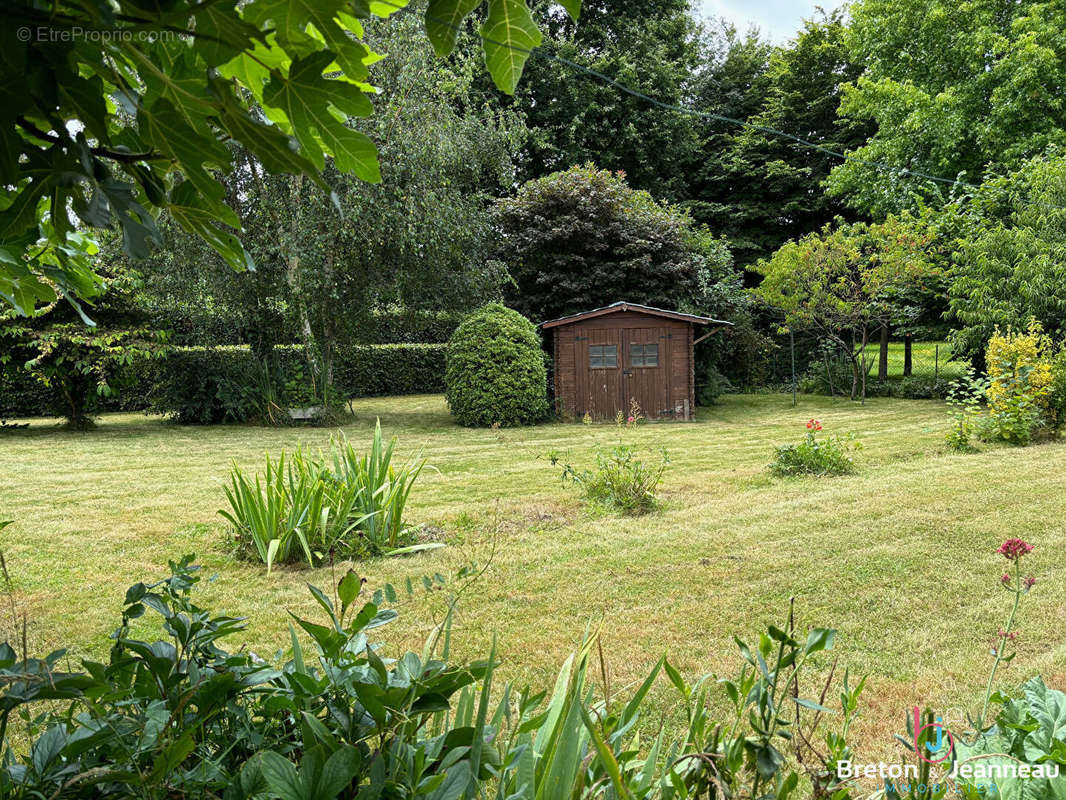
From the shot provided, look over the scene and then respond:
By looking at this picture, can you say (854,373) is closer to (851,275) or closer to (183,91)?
(851,275)

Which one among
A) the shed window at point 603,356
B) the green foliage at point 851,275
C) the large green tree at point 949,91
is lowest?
the shed window at point 603,356

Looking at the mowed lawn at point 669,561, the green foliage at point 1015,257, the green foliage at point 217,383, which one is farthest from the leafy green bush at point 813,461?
the green foliage at point 217,383

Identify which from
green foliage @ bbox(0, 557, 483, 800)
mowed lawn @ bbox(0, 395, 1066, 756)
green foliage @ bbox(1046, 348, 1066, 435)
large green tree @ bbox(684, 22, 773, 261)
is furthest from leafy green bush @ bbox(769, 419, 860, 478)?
large green tree @ bbox(684, 22, 773, 261)

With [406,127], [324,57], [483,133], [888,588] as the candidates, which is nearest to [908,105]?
[483,133]

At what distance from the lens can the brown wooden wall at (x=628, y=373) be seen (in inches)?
539

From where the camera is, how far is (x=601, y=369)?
1373cm

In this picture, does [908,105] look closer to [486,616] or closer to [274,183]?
Result: [274,183]

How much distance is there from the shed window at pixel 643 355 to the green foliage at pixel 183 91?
13.0m

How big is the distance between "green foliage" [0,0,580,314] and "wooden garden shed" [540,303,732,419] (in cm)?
1276

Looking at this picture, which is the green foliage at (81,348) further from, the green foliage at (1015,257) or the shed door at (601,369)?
the green foliage at (1015,257)

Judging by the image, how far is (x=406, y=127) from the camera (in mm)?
11664

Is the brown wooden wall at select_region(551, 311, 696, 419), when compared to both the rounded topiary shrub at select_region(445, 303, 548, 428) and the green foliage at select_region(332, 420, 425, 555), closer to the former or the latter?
the rounded topiary shrub at select_region(445, 303, 548, 428)

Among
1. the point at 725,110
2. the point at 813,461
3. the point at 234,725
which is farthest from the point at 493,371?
the point at 725,110

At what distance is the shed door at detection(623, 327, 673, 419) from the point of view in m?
13.7
